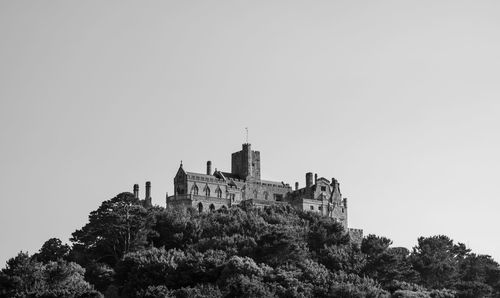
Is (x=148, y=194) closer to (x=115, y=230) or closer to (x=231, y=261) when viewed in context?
(x=115, y=230)

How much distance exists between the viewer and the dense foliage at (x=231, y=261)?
6631 cm

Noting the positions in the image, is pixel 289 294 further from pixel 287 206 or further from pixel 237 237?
pixel 287 206

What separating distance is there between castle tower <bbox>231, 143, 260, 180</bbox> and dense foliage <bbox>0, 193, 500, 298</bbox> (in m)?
10.8

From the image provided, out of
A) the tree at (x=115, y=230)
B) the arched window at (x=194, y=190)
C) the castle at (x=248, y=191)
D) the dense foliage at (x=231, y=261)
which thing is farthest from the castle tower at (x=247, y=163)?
the tree at (x=115, y=230)

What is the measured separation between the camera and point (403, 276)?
8212 cm

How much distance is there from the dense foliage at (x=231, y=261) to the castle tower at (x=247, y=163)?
1079 centimetres

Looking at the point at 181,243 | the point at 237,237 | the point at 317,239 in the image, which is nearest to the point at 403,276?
the point at 317,239

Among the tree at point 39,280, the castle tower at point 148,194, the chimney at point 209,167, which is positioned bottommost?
the tree at point 39,280

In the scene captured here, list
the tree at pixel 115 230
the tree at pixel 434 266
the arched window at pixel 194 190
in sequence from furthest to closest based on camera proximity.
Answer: the arched window at pixel 194 190, the tree at pixel 434 266, the tree at pixel 115 230

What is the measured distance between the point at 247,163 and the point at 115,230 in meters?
31.9

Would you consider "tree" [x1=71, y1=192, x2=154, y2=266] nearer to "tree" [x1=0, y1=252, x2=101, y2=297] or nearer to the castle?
"tree" [x1=0, y1=252, x2=101, y2=297]

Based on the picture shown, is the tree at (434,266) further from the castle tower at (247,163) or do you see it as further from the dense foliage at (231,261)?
the castle tower at (247,163)

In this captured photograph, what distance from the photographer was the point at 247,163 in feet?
356

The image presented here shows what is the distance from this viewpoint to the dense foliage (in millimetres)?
66312
